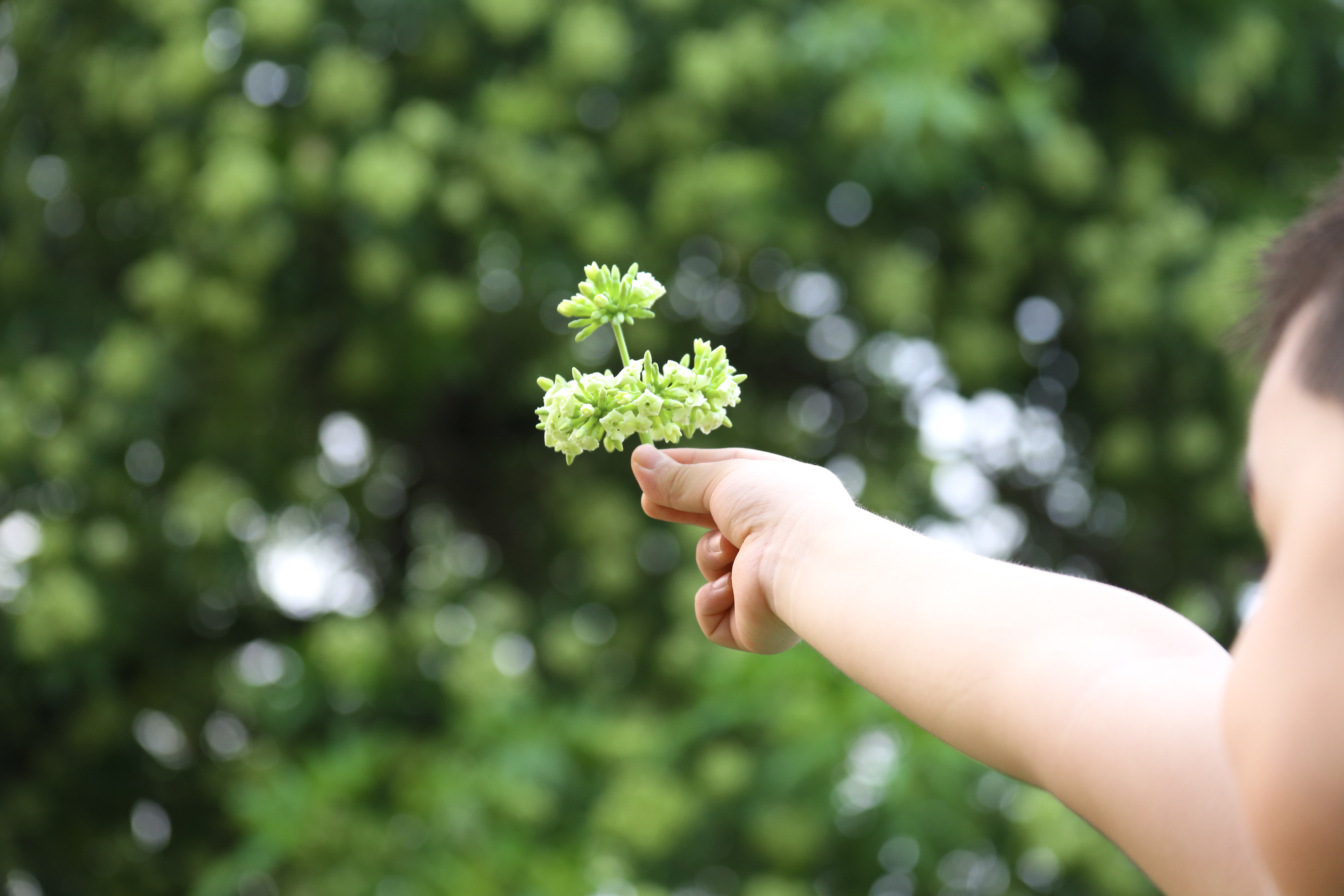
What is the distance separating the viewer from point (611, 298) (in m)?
1.03

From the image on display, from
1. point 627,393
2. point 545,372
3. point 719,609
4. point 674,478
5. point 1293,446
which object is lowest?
point 545,372

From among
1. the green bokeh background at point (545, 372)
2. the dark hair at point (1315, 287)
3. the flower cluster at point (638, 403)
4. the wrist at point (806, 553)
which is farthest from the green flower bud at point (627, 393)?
the green bokeh background at point (545, 372)

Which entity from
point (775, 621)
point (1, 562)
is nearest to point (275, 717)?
point (1, 562)

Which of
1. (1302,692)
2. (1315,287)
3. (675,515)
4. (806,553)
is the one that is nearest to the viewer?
(1302,692)

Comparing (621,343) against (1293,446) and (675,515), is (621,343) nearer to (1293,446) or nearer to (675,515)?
(675,515)

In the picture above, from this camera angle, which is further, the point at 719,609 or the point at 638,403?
the point at 719,609

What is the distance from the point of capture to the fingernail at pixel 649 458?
105 centimetres

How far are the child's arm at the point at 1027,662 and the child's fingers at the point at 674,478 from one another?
0.21 ft

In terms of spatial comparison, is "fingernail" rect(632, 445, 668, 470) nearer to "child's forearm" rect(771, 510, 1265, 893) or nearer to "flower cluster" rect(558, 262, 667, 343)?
"flower cluster" rect(558, 262, 667, 343)

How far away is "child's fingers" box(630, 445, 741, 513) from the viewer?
1.03m

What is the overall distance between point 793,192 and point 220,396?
1.66 meters

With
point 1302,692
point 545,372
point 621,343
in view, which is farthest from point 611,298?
point 545,372

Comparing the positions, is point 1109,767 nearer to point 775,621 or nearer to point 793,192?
point 775,621

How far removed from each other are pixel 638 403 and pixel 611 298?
0.37 feet
